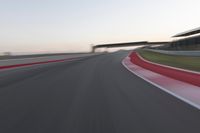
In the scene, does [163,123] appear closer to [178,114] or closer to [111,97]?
[178,114]

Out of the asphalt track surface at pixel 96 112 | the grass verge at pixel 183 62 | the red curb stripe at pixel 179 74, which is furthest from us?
the grass verge at pixel 183 62

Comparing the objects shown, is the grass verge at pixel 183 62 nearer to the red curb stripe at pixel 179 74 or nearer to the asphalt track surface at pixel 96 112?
the red curb stripe at pixel 179 74

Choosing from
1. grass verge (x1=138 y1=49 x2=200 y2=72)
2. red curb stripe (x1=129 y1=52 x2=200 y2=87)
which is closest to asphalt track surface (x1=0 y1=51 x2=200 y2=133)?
red curb stripe (x1=129 y1=52 x2=200 y2=87)

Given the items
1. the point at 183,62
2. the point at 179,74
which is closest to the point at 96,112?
the point at 179,74

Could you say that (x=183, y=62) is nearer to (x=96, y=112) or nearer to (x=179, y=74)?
(x=179, y=74)

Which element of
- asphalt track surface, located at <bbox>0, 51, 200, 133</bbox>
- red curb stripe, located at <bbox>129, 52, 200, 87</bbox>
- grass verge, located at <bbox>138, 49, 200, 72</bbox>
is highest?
asphalt track surface, located at <bbox>0, 51, 200, 133</bbox>

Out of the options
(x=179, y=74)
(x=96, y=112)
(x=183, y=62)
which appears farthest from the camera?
(x=183, y=62)

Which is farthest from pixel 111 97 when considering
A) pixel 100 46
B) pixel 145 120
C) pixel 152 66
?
pixel 100 46

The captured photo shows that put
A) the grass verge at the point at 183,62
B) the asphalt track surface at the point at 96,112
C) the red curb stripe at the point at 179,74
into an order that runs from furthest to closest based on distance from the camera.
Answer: the grass verge at the point at 183,62, the red curb stripe at the point at 179,74, the asphalt track surface at the point at 96,112

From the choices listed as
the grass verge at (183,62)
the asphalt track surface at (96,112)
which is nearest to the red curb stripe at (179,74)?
the grass verge at (183,62)

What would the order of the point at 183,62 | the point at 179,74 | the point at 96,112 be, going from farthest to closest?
the point at 183,62, the point at 179,74, the point at 96,112

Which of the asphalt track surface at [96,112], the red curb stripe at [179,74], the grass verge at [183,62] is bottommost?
the grass verge at [183,62]

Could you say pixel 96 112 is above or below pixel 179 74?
above

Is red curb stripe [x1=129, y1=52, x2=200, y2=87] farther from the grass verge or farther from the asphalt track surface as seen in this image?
the asphalt track surface
